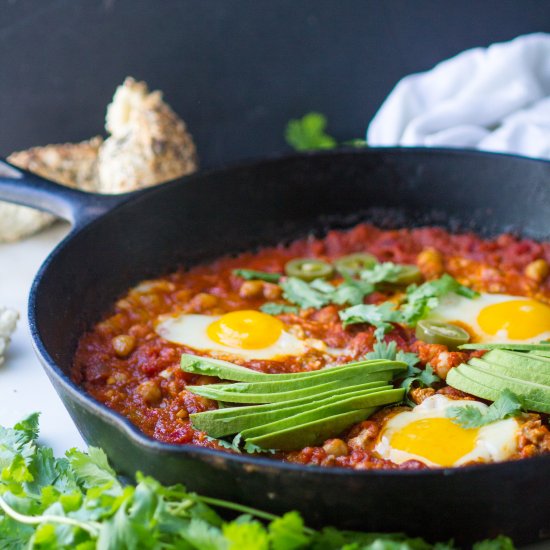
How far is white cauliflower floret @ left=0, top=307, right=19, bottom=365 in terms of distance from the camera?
13.5 feet

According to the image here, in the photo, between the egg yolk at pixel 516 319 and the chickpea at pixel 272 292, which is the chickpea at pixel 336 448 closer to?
the egg yolk at pixel 516 319

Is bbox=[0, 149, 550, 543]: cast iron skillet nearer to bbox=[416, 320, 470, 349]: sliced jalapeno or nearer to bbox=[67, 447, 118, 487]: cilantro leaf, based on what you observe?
bbox=[67, 447, 118, 487]: cilantro leaf

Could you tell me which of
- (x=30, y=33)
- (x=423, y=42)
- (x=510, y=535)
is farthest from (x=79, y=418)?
(x=423, y=42)

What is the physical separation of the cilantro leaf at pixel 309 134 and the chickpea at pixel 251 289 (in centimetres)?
220

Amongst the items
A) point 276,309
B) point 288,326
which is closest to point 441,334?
point 288,326

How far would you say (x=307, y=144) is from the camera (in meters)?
6.18

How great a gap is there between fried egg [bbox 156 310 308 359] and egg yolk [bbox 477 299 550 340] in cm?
82

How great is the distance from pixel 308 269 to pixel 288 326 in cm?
52

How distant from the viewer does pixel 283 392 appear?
10.4ft

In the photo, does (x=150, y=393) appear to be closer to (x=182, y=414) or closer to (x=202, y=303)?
(x=182, y=414)

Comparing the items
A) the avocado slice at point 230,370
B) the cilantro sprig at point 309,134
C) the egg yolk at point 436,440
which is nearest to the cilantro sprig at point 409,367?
the avocado slice at point 230,370

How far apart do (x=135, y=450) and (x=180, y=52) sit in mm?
3911

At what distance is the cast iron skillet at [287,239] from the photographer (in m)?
2.43

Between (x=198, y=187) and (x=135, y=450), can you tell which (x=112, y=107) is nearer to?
(x=198, y=187)
